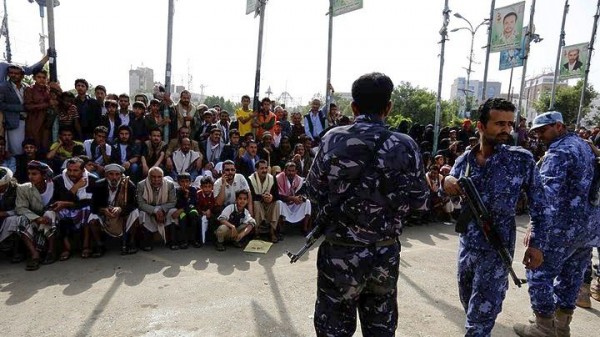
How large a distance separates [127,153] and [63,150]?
2.96 feet

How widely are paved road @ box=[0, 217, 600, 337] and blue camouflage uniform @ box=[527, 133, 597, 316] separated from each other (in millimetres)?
585

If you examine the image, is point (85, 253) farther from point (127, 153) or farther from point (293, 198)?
point (293, 198)

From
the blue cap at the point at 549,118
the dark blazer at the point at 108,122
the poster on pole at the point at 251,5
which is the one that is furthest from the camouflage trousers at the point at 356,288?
the poster on pole at the point at 251,5

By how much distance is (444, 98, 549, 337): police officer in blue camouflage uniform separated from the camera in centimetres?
224

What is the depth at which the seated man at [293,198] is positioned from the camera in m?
6.30

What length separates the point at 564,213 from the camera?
9.77ft

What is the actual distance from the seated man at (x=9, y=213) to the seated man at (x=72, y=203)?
1.47 ft

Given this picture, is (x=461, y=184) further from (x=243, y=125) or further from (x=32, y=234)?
(x=243, y=125)

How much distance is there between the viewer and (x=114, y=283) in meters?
4.05

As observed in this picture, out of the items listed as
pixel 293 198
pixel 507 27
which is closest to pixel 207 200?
pixel 293 198

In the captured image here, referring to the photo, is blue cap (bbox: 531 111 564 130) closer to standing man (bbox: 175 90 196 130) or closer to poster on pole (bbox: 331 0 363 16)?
standing man (bbox: 175 90 196 130)

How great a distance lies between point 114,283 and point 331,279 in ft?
10.2

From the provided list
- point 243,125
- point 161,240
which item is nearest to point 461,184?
point 161,240

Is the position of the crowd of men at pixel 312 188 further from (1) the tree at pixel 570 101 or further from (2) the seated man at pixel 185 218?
(1) the tree at pixel 570 101
